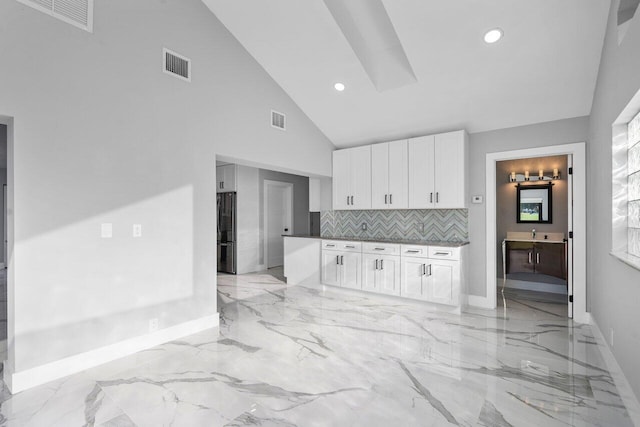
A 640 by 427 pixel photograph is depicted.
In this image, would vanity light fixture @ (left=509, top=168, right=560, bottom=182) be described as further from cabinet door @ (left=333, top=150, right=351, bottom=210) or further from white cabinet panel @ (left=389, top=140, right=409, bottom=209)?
cabinet door @ (left=333, top=150, right=351, bottom=210)

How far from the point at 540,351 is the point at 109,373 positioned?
144 inches

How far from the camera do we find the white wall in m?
2.34

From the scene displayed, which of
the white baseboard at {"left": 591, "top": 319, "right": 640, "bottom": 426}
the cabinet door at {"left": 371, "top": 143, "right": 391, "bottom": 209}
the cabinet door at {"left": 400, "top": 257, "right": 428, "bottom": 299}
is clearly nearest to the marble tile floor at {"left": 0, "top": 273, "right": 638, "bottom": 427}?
the white baseboard at {"left": 591, "top": 319, "right": 640, "bottom": 426}

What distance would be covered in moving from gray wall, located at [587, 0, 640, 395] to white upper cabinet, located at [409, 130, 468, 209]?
135cm

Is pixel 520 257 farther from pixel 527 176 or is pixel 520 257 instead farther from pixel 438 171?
pixel 438 171

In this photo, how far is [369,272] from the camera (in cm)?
480

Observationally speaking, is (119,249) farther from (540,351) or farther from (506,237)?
(506,237)

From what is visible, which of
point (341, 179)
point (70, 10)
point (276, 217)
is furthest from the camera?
point (276, 217)

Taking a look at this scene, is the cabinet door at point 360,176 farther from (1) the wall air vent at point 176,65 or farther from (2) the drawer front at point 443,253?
(1) the wall air vent at point 176,65

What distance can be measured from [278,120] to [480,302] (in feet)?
12.2

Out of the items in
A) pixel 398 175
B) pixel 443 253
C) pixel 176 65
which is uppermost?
pixel 176 65

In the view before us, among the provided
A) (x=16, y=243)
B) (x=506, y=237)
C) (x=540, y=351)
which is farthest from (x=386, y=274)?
(x=16, y=243)

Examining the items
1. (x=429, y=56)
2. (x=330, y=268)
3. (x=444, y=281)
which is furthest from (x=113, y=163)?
(x=444, y=281)

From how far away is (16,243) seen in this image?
229cm
